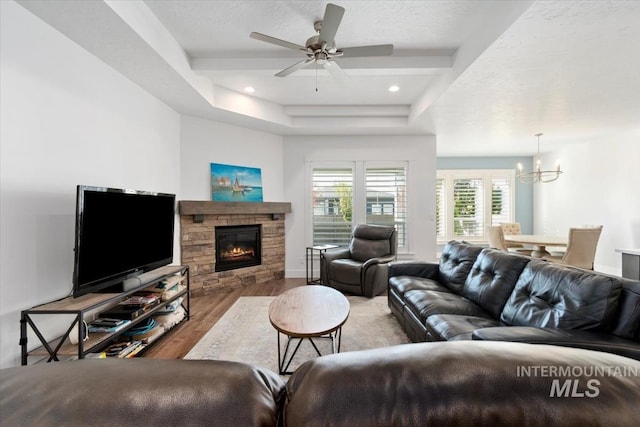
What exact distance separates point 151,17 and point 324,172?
3487 mm

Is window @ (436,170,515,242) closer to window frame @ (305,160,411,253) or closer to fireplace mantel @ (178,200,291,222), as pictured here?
window frame @ (305,160,411,253)

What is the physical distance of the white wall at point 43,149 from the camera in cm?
188

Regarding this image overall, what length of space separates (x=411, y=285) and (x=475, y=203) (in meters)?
5.69

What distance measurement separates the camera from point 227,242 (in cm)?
475

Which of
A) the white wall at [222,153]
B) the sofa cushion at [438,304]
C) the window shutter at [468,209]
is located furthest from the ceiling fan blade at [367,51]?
the window shutter at [468,209]

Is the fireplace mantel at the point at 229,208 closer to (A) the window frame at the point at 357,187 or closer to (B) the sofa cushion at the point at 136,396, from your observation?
(A) the window frame at the point at 357,187

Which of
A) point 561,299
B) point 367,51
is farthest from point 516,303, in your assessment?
point 367,51

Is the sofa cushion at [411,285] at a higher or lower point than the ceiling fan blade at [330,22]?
lower

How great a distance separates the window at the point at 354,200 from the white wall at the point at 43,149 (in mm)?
3283

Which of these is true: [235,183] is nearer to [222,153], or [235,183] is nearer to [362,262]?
[222,153]

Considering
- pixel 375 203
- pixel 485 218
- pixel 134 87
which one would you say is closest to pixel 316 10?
pixel 134 87

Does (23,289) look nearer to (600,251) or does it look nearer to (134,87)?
(134,87)

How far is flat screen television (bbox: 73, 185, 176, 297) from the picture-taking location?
6.67ft

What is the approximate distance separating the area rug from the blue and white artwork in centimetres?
186
